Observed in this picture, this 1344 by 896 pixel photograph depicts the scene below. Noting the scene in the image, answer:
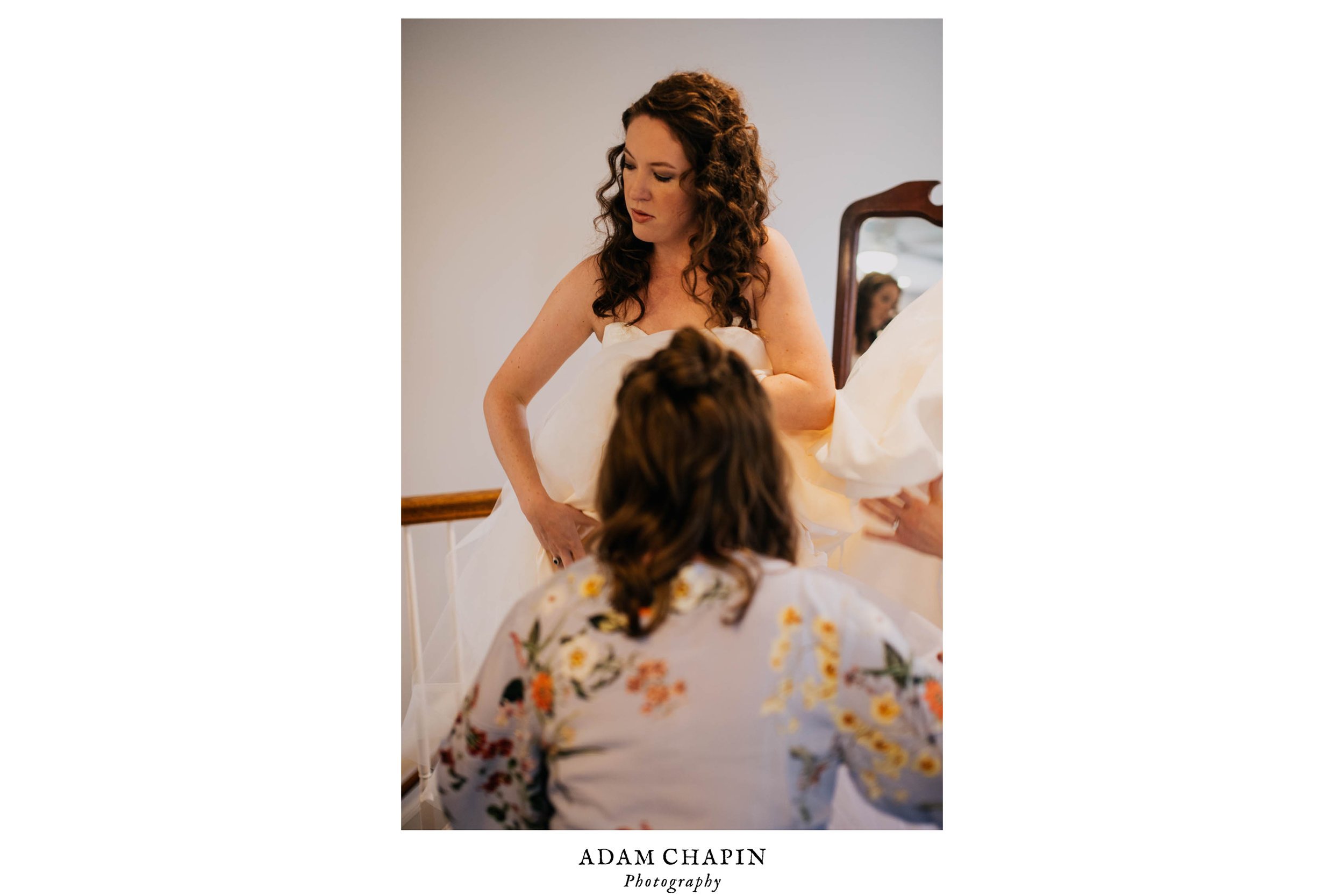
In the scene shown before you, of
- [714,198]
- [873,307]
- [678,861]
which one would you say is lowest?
[678,861]

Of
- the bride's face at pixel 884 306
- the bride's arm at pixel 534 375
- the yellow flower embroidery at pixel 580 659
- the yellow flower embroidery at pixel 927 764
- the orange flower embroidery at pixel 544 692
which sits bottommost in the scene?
the yellow flower embroidery at pixel 927 764

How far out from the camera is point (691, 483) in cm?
147

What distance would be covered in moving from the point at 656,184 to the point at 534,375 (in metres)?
0.38

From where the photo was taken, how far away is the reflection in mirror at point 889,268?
166 centimetres

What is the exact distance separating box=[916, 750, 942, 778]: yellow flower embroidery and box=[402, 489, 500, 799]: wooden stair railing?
2.69ft

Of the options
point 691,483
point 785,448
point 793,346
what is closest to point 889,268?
point 793,346

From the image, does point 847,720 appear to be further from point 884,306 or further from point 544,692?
point 884,306

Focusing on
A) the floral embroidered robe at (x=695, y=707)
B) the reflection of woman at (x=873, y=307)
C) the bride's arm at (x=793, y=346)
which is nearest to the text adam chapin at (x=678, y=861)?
the floral embroidered robe at (x=695, y=707)

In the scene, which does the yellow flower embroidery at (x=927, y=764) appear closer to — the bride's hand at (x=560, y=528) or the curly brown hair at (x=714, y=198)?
the bride's hand at (x=560, y=528)

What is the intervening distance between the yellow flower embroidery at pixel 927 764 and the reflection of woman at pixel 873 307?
2.19 ft

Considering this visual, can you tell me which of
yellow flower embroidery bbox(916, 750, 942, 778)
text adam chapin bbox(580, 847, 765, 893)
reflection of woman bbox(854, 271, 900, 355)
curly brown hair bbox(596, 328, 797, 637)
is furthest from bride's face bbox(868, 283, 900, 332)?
text adam chapin bbox(580, 847, 765, 893)

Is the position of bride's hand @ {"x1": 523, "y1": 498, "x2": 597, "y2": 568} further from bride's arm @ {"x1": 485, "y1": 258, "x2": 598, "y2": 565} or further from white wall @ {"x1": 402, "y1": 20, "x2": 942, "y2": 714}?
white wall @ {"x1": 402, "y1": 20, "x2": 942, "y2": 714}
